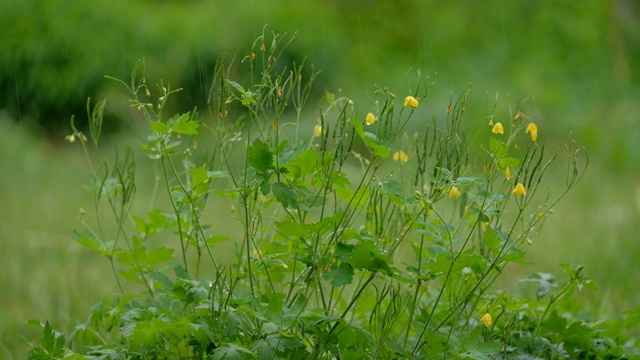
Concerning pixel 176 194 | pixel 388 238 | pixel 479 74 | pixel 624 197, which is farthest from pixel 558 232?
pixel 479 74

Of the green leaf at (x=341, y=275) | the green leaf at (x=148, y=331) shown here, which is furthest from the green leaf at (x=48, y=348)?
the green leaf at (x=341, y=275)

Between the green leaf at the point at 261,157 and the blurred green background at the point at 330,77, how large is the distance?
5.14 ft

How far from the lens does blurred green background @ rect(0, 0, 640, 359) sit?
460 centimetres

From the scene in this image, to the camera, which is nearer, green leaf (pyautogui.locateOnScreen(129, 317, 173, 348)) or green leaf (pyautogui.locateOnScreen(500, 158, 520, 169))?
green leaf (pyautogui.locateOnScreen(129, 317, 173, 348))

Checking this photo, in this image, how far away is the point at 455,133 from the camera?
2373 mm

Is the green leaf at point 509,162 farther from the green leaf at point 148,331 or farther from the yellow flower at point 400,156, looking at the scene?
the green leaf at point 148,331

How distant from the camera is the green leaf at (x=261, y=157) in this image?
220cm

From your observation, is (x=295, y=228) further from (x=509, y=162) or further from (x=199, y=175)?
(x=509, y=162)

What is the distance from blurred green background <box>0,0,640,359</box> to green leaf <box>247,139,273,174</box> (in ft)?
5.14

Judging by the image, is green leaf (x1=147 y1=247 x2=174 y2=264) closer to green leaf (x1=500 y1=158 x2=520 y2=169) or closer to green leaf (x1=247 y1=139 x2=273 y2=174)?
green leaf (x1=247 y1=139 x2=273 y2=174)

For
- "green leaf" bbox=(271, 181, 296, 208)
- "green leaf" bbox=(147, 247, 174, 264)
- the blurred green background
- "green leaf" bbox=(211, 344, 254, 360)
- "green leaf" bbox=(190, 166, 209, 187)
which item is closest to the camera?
"green leaf" bbox=(211, 344, 254, 360)

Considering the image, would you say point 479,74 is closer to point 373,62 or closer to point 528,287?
point 373,62

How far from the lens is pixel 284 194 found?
218 centimetres

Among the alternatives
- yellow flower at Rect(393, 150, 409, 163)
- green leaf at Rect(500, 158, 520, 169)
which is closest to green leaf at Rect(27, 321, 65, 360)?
yellow flower at Rect(393, 150, 409, 163)
